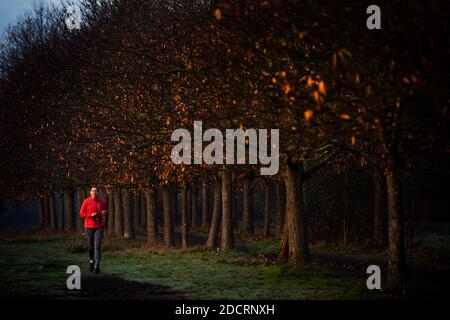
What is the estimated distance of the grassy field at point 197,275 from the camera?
18422 mm

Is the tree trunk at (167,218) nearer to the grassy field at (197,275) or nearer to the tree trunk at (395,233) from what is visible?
the grassy field at (197,275)

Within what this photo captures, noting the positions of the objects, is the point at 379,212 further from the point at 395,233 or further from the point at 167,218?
the point at 395,233

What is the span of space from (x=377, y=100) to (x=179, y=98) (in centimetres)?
1056

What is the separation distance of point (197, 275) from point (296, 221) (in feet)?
13.2

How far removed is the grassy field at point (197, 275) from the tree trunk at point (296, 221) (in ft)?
2.81

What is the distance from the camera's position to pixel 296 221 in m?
24.8

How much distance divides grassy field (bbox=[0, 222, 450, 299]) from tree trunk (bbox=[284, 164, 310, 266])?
33.8 inches

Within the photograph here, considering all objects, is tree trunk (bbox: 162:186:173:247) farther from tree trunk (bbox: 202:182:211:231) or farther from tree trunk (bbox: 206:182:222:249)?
tree trunk (bbox: 202:182:211:231)

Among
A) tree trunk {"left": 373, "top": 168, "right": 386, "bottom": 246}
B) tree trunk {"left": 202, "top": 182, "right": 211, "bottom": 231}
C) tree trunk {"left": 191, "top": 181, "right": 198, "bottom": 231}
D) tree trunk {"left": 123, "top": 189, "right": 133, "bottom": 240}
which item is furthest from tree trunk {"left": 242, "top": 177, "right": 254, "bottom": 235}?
tree trunk {"left": 373, "top": 168, "right": 386, "bottom": 246}

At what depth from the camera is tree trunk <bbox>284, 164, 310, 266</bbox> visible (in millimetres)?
24719

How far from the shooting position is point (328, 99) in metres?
15.0

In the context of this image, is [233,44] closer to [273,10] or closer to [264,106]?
[264,106]

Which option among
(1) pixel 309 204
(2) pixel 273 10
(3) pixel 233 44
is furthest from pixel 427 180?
(2) pixel 273 10

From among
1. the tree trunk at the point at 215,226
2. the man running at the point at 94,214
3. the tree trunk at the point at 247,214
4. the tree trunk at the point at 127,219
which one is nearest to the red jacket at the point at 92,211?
the man running at the point at 94,214
